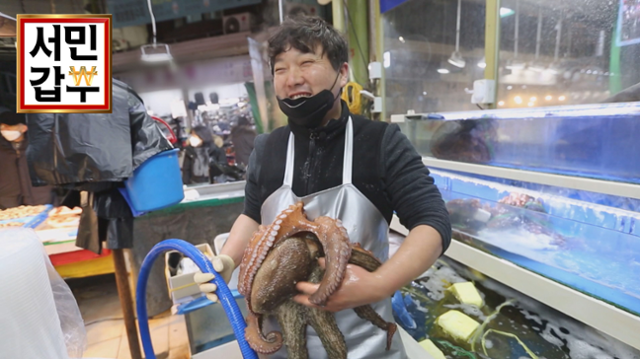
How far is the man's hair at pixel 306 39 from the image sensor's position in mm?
913

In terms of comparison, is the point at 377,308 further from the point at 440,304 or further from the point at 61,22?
the point at 61,22

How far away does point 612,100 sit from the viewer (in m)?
1.70

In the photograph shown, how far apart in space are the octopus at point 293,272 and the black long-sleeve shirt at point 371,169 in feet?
0.52

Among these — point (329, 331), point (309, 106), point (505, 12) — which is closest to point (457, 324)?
point (329, 331)

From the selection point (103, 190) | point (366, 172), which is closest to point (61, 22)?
point (103, 190)

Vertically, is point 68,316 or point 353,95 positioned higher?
point 353,95

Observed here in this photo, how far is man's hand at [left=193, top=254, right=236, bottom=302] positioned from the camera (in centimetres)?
97

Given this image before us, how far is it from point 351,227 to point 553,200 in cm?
170

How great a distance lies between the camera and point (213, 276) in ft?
3.20

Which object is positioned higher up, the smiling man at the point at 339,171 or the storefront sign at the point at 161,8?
the storefront sign at the point at 161,8

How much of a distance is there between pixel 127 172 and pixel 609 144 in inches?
98.1

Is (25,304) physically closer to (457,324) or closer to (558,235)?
(457,324)

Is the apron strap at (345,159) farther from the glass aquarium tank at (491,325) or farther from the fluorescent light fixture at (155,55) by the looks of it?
the fluorescent light fixture at (155,55)

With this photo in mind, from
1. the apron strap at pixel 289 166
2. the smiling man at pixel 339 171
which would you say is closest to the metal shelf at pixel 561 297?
the smiling man at pixel 339 171
